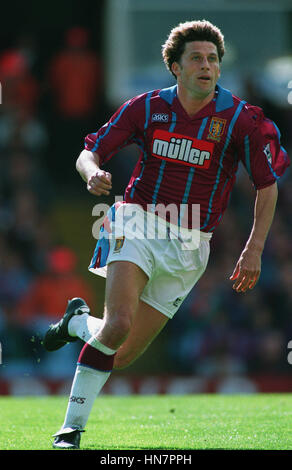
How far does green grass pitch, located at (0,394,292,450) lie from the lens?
5570 mm

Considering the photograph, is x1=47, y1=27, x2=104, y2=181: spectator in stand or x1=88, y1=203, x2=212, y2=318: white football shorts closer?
x1=88, y1=203, x2=212, y2=318: white football shorts

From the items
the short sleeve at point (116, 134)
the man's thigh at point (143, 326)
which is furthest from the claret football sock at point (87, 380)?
the short sleeve at point (116, 134)

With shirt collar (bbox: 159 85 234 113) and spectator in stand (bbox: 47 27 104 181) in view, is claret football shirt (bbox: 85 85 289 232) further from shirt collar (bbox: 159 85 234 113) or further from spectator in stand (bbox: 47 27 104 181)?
spectator in stand (bbox: 47 27 104 181)

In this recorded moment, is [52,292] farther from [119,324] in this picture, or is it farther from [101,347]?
[119,324]

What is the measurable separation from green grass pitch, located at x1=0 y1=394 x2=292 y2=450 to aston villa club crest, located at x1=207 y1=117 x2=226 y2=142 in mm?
1861

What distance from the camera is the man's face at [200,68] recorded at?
584 centimetres

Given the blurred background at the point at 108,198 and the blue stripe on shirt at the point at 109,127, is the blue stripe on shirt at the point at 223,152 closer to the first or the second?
the blue stripe on shirt at the point at 109,127

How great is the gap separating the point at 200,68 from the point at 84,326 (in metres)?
1.78

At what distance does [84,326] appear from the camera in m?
5.99

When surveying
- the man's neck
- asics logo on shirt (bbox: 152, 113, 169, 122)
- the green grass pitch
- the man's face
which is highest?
the man's face

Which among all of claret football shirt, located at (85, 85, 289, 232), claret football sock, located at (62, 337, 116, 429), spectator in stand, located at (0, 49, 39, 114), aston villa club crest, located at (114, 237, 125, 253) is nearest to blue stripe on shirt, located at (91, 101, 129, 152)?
claret football shirt, located at (85, 85, 289, 232)

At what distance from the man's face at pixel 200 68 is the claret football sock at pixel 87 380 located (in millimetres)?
1686

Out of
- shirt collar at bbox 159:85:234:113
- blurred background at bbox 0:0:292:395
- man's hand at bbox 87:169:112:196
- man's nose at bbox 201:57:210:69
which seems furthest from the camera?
Result: blurred background at bbox 0:0:292:395
